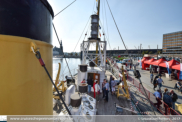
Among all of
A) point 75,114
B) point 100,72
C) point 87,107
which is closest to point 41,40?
point 75,114

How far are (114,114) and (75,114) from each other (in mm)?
2818

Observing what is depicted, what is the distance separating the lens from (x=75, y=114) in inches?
132

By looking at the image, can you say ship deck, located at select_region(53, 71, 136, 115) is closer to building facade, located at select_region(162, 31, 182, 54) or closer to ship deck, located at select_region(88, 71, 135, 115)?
ship deck, located at select_region(88, 71, 135, 115)

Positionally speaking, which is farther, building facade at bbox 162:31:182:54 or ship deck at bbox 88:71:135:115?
building facade at bbox 162:31:182:54

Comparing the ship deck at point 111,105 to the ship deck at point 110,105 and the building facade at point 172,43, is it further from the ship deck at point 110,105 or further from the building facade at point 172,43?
the building facade at point 172,43

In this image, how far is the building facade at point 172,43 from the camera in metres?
78.0

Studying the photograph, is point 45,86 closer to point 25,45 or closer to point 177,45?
point 25,45

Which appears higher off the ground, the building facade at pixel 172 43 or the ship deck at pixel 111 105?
the building facade at pixel 172 43

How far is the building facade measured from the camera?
256ft

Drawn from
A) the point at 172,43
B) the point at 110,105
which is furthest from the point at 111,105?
the point at 172,43

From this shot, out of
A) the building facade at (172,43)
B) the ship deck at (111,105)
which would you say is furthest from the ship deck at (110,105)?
the building facade at (172,43)

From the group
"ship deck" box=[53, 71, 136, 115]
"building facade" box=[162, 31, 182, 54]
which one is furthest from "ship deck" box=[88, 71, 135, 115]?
"building facade" box=[162, 31, 182, 54]

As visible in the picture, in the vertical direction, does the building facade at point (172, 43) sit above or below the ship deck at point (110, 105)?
above

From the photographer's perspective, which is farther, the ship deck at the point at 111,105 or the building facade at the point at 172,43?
the building facade at the point at 172,43
